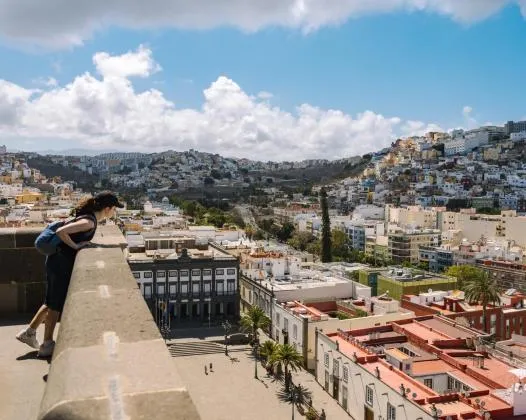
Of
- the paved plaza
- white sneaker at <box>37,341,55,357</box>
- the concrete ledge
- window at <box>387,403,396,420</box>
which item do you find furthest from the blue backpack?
the paved plaza

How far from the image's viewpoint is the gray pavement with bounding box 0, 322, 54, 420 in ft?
9.62

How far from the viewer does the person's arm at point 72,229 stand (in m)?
4.15

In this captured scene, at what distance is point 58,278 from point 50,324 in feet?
1.15

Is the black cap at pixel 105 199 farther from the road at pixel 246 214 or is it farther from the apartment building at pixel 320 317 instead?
the road at pixel 246 214

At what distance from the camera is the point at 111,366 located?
1827mm

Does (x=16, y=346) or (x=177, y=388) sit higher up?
(x=177, y=388)

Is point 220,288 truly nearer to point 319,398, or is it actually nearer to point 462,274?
point 319,398

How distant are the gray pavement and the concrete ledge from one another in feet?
2.19

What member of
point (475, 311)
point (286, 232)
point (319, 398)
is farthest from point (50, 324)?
point (286, 232)

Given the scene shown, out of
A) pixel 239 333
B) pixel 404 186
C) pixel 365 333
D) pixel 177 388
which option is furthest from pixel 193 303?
pixel 404 186

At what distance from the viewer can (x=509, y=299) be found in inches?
1270

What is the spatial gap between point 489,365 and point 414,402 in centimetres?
562

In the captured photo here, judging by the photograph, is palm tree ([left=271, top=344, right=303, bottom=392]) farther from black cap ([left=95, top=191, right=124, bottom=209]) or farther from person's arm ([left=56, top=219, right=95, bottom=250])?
person's arm ([left=56, top=219, right=95, bottom=250])

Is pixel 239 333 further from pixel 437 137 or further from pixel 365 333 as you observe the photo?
pixel 437 137
